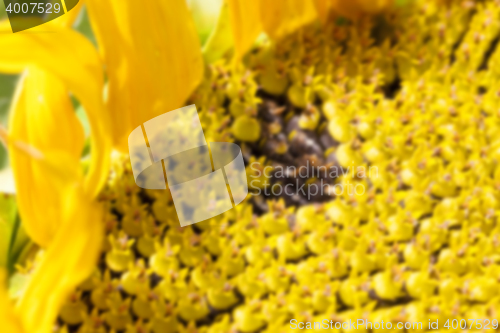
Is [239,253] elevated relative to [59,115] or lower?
lower

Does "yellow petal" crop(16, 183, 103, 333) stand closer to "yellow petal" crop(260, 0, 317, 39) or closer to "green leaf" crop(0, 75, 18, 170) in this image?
"green leaf" crop(0, 75, 18, 170)

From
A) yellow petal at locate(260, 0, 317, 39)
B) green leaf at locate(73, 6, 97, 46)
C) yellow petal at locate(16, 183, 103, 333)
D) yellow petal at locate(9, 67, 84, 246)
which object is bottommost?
yellow petal at locate(16, 183, 103, 333)

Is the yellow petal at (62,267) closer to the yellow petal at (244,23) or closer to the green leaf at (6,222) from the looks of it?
the green leaf at (6,222)

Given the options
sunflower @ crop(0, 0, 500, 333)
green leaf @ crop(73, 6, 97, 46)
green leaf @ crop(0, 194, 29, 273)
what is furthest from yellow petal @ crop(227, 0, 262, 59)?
green leaf @ crop(0, 194, 29, 273)

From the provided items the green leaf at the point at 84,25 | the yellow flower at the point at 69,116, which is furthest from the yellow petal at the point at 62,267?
the green leaf at the point at 84,25

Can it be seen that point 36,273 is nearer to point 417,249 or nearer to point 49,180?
point 49,180

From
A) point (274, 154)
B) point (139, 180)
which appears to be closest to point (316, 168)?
point (274, 154)

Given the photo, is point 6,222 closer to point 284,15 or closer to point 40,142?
point 40,142
